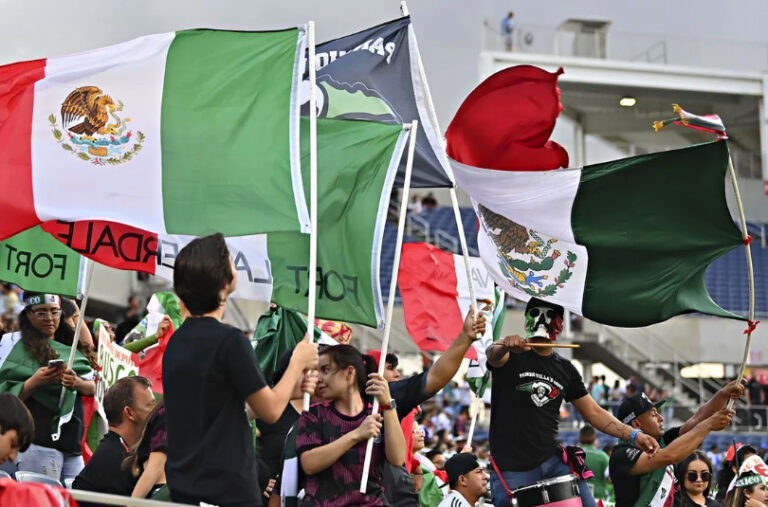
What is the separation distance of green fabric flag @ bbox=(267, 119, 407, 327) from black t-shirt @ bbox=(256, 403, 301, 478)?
38.3 inches

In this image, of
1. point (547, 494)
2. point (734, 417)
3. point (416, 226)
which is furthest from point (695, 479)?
point (416, 226)

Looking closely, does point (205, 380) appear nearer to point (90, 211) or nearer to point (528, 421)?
point (90, 211)

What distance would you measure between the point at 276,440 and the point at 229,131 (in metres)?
2.06

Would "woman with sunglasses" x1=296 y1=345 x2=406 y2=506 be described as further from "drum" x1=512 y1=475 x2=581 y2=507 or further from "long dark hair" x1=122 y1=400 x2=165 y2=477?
"drum" x1=512 y1=475 x2=581 y2=507

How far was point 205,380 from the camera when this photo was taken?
506 cm

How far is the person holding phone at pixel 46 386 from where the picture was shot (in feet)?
27.5

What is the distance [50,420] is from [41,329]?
622 millimetres

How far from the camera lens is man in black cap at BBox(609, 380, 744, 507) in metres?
8.16

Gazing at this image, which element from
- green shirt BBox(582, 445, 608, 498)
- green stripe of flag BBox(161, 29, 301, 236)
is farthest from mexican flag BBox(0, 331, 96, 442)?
green shirt BBox(582, 445, 608, 498)

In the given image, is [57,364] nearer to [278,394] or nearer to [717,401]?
[278,394]

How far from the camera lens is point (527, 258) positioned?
8430 millimetres

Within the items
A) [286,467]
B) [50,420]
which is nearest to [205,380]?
[286,467]

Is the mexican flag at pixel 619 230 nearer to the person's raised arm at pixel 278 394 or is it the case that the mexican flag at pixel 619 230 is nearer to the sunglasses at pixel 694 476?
the sunglasses at pixel 694 476

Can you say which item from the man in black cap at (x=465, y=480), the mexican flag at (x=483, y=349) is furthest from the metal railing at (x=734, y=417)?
the man in black cap at (x=465, y=480)
